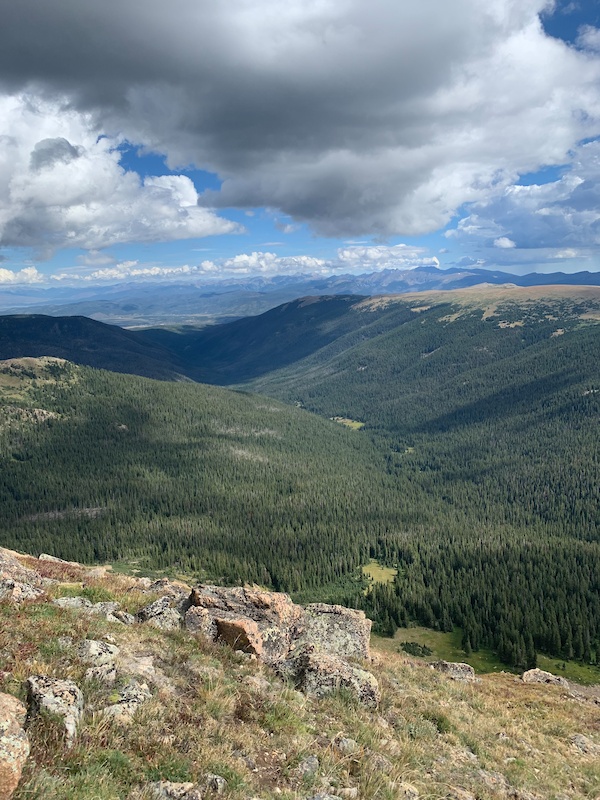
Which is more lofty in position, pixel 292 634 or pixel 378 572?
pixel 292 634

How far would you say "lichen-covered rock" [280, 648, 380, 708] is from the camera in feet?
66.9

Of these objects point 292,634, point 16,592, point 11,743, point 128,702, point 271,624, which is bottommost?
point 292,634

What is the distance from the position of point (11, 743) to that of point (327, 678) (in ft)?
47.2

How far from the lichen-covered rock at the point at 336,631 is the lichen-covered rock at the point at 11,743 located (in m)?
17.1

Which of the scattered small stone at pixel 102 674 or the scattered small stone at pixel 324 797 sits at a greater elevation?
the scattered small stone at pixel 102 674

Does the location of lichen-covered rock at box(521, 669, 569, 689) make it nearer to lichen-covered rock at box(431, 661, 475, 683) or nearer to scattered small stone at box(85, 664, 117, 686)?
lichen-covered rock at box(431, 661, 475, 683)

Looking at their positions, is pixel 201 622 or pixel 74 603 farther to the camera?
pixel 74 603

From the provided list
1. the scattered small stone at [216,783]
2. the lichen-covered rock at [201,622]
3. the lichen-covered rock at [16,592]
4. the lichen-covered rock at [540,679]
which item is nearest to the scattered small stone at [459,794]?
the scattered small stone at [216,783]

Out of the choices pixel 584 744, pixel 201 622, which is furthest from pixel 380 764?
pixel 584 744

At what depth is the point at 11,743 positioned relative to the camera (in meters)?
10.2

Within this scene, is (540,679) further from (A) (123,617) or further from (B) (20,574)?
(B) (20,574)

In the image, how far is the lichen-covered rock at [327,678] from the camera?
2039 centimetres

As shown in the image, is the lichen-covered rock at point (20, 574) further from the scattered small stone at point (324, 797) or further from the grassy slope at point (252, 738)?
the scattered small stone at point (324, 797)

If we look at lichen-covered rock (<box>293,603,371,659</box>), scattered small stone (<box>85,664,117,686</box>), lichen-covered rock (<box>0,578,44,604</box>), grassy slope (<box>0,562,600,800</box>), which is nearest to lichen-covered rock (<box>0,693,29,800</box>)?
grassy slope (<box>0,562,600,800</box>)
